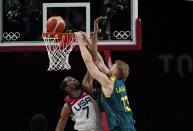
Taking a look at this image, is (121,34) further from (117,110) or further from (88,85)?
(117,110)

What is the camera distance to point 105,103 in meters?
3.75

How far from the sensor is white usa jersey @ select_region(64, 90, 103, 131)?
389cm

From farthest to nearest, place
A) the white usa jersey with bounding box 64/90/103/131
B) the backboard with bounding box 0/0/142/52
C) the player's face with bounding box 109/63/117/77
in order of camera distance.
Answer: the backboard with bounding box 0/0/142/52
the white usa jersey with bounding box 64/90/103/131
the player's face with bounding box 109/63/117/77

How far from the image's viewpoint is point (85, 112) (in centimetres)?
392

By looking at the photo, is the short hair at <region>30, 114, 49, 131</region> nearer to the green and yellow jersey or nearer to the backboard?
the green and yellow jersey

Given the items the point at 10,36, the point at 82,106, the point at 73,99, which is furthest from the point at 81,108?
the point at 10,36

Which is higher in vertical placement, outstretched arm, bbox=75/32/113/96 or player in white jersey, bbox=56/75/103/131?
outstretched arm, bbox=75/32/113/96

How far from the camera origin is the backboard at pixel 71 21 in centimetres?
445

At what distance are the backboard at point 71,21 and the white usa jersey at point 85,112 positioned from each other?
760 millimetres

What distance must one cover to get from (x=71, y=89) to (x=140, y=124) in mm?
3160

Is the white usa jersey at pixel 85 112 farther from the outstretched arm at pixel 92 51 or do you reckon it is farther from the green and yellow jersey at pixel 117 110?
the green and yellow jersey at pixel 117 110

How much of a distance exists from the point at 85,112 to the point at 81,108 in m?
0.06

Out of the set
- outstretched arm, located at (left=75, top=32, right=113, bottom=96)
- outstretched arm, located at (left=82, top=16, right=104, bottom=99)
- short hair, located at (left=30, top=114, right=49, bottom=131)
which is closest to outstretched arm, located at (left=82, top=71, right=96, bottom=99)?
outstretched arm, located at (left=82, top=16, right=104, bottom=99)

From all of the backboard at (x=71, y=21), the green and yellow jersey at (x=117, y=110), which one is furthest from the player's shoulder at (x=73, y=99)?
the backboard at (x=71, y=21)
